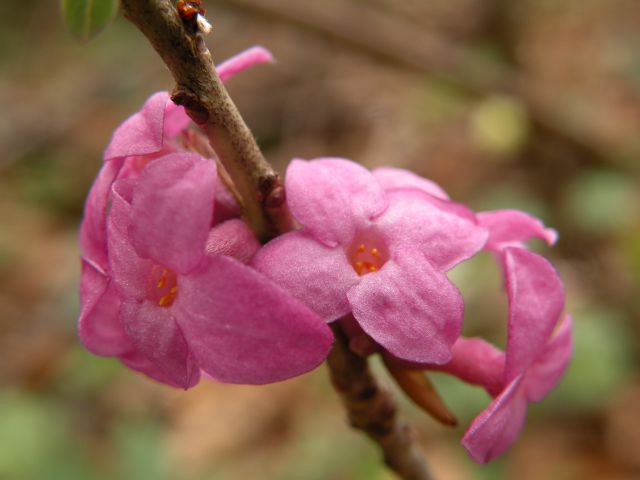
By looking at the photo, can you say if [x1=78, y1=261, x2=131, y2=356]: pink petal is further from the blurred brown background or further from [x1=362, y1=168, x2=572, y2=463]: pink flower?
the blurred brown background

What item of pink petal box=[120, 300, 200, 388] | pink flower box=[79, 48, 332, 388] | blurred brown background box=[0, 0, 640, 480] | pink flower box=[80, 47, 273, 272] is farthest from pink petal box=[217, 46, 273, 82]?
blurred brown background box=[0, 0, 640, 480]

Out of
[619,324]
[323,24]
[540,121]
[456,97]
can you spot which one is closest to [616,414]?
[619,324]

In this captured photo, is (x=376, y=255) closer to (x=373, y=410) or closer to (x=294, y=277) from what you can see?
(x=294, y=277)

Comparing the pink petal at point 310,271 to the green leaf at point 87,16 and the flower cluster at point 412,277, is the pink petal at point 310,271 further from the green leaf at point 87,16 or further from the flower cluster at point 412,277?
the green leaf at point 87,16

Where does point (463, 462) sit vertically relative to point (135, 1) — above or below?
below

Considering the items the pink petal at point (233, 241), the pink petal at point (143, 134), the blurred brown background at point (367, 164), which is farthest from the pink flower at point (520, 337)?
the blurred brown background at point (367, 164)

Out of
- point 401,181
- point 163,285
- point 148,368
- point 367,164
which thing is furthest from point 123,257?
point 367,164

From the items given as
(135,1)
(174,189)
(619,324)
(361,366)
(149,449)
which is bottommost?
(619,324)

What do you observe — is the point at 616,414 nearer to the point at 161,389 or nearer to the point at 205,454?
the point at 205,454
